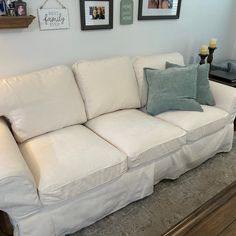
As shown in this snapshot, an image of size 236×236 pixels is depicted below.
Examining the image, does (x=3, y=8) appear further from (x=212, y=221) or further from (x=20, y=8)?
(x=212, y=221)

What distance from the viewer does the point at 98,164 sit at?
55.3 inches

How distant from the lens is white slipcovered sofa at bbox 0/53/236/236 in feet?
4.20

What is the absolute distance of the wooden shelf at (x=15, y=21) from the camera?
1.58 m

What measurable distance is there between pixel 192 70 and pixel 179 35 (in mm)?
749

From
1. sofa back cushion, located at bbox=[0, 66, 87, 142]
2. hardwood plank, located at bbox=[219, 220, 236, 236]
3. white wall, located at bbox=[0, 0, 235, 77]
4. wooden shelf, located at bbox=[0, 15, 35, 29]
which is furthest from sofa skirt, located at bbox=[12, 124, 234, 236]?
wooden shelf, located at bbox=[0, 15, 35, 29]

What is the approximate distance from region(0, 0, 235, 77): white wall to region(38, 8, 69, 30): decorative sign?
0.12 ft

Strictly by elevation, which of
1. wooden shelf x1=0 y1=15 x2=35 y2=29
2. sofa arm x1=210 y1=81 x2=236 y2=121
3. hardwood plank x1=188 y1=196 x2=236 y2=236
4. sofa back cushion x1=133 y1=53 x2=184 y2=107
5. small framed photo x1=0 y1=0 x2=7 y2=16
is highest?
small framed photo x1=0 y1=0 x2=7 y2=16

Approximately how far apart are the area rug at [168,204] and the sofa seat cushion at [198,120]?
0.35 metres

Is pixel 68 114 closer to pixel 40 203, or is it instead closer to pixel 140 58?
pixel 40 203

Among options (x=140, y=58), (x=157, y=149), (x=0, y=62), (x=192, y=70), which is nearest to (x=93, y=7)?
(x=140, y=58)

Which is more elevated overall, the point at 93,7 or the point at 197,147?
the point at 93,7

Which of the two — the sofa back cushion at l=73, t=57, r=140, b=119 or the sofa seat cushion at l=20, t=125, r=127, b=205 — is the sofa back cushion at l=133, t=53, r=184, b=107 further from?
the sofa seat cushion at l=20, t=125, r=127, b=205

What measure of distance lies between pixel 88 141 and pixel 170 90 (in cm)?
83

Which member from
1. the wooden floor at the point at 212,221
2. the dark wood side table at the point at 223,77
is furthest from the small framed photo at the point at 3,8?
the dark wood side table at the point at 223,77
